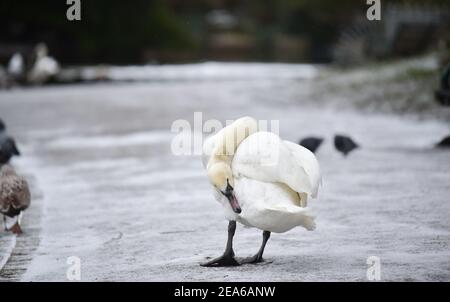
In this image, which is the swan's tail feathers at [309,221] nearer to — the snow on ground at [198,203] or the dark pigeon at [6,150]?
the snow on ground at [198,203]

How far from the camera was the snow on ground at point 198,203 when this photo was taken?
7.91m

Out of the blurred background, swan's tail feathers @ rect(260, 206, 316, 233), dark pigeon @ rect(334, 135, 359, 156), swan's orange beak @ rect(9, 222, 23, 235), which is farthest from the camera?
the blurred background

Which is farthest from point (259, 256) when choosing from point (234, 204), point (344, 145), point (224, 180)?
point (344, 145)

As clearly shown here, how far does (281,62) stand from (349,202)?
40031 mm

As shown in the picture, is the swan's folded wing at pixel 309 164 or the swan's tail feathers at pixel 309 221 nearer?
the swan's tail feathers at pixel 309 221

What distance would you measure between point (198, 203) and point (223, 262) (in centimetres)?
342

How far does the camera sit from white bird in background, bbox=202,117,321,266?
7.35 m

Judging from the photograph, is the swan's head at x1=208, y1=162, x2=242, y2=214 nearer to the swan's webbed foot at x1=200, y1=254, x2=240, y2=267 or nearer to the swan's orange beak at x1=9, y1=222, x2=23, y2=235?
the swan's webbed foot at x1=200, y1=254, x2=240, y2=267

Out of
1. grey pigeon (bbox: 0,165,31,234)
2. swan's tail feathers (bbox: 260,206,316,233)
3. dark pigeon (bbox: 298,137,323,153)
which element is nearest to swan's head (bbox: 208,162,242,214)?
swan's tail feathers (bbox: 260,206,316,233)

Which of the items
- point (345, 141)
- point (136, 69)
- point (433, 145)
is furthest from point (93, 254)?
point (136, 69)

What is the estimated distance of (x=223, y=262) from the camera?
7.75 metres

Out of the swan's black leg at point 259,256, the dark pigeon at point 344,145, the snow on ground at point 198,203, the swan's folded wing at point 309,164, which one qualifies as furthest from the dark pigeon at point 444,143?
the swan's black leg at point 259,256

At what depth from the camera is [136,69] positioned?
140ft
